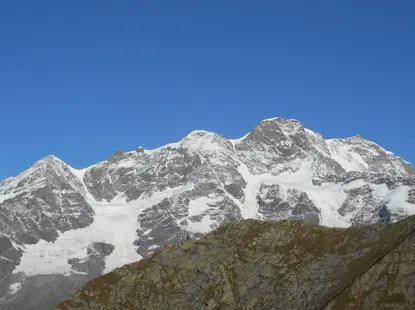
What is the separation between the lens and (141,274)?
109 m

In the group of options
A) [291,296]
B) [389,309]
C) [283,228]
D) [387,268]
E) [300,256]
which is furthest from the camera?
[283,228]

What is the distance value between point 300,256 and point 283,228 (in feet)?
26.5

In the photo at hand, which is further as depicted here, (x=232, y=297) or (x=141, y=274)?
(x=141, y=274)

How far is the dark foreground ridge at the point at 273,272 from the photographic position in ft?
290

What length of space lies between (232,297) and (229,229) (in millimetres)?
15021

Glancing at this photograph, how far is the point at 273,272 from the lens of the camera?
100188 millimetres

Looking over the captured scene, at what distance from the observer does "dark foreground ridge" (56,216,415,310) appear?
88250 mm

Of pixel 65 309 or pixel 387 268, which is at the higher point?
pixel 65 309

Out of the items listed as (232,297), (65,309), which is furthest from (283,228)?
(65,309)

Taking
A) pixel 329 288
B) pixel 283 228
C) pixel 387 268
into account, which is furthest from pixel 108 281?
pixel 387 268

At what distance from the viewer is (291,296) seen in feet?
311

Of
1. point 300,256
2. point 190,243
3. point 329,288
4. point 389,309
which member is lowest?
point 389,309

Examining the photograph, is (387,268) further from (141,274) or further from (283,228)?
(141,274)

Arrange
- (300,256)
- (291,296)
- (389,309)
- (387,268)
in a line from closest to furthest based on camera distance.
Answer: (389,309), (387,268), (291,296), (300,256)
